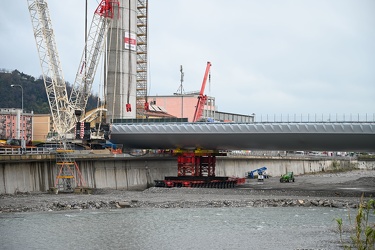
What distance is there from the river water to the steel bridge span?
21.2 m

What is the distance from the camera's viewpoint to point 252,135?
263ft

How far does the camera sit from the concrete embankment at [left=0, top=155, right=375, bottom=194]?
2552 inches

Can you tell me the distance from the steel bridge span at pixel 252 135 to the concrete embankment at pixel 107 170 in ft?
14.9

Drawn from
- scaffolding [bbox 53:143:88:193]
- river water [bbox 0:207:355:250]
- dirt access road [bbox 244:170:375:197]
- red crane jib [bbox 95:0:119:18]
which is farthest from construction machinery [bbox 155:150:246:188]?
river water [bbox 0:207:355:250]

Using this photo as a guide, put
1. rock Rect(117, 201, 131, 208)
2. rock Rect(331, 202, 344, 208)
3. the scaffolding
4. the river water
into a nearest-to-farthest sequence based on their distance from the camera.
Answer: the river water < rock Rect(117, 201, 131, 208) < rock Rect(331, 202, 344, 208) < the scaffolding

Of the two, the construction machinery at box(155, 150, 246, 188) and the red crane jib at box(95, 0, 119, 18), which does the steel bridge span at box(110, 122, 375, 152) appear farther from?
the red crane jib at box(95, 0, 119, 18)

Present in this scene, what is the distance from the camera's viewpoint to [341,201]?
202 ft

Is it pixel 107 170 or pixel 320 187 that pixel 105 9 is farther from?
pixel 320 187

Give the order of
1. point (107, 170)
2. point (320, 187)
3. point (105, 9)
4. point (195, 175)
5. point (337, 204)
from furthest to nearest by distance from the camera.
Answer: point (105, 9) < point (195, 175) < point (320, 187) < point (107, 170) < point (337, 204)

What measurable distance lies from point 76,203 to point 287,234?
21704mm

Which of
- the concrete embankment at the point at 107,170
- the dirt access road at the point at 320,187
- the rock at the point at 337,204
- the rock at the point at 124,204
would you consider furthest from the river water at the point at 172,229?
the dirt access road at the point at 320,187

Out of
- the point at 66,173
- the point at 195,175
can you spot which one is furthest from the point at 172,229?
the point at 195,175

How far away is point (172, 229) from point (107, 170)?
4145 cm

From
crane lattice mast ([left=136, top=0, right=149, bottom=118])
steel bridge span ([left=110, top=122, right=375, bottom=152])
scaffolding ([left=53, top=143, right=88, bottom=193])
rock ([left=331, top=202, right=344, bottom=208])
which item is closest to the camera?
rock ([left=331, top=202, right=344, bottom=208])
